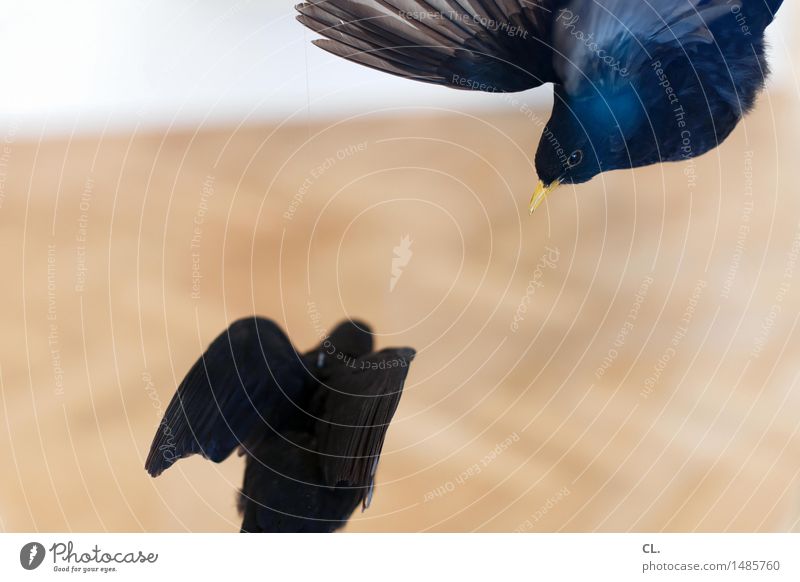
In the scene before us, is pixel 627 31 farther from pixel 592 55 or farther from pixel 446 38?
pixel 446 38

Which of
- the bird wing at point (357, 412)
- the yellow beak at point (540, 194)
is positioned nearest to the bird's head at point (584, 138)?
the yellow beak at point (540, 194)

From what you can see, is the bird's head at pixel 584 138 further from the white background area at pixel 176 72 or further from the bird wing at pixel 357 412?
the bird wing at pixel 357 412

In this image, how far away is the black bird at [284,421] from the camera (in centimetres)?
56

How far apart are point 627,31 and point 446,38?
0.50 ft

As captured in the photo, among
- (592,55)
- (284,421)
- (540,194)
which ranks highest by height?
(592,55)

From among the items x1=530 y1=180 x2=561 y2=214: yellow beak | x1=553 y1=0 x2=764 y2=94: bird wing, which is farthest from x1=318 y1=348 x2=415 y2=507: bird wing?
x1=553 y1=0 x2=764 y2=94: bird wing

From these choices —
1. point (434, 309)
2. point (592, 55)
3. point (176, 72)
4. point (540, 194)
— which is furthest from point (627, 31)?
point (176, 72)

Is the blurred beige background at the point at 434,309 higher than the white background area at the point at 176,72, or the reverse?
the white background area at the point at 176,72

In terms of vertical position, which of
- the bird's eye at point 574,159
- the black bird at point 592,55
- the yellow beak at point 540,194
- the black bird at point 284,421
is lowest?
the black bird at point 284,421

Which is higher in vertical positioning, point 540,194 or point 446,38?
point 446,38

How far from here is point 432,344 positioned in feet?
1.89

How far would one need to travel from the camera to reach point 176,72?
56 centimetres

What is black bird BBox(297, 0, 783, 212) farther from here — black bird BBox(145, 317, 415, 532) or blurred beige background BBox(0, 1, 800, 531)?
black bird BBox(145, 317, 415, 532)

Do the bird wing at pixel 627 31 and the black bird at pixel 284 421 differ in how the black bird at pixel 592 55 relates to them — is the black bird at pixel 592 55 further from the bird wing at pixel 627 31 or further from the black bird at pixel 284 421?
the black bird at pixel 284 421
